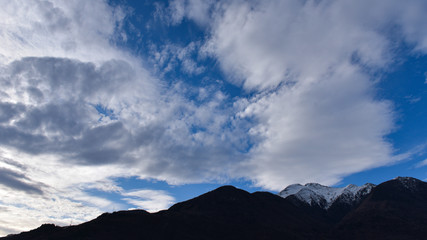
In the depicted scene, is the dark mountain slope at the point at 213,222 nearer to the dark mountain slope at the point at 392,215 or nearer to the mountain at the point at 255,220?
the mountain at the point at 255,220

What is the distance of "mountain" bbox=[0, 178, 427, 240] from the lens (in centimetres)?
9062

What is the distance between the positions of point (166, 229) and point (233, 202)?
65.0 meters

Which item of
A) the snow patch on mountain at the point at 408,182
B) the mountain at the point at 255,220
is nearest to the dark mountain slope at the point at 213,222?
the mountain at the point at 255,220

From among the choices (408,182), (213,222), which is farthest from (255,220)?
(408,182)

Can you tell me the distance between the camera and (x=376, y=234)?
125 meters

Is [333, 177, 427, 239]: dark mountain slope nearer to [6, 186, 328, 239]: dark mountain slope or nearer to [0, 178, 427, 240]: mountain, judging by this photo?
[0, 178, 427, 240]: mountain

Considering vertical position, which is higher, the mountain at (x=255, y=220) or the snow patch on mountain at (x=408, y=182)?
the snow patch on mountain at (x=408, y=182)

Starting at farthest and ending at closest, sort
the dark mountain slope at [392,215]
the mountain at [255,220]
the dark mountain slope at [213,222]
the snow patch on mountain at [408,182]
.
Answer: the snow patch on mountain at [408,182] → the dark mountain slope at [392,215] → the mountain at [255,220] → the dark mountain slope at [213,222]

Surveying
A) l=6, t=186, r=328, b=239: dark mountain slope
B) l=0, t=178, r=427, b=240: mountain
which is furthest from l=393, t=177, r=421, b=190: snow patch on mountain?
l=6, t=186, r=328, b=239: dark mountain slope

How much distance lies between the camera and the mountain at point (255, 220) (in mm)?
90625

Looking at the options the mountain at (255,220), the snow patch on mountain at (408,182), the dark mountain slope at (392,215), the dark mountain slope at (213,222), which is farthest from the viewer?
the snow patch on mountain at (408,182)

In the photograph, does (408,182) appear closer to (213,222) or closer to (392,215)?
(392,215)

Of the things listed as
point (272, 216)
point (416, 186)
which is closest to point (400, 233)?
point (272, 216)

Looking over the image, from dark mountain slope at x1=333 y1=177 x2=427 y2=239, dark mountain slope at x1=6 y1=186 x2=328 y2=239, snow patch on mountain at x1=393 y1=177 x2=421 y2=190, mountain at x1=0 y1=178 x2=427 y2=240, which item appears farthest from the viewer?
snow patch on mountain at x1=393 y1=177 x2=421 y2=190
